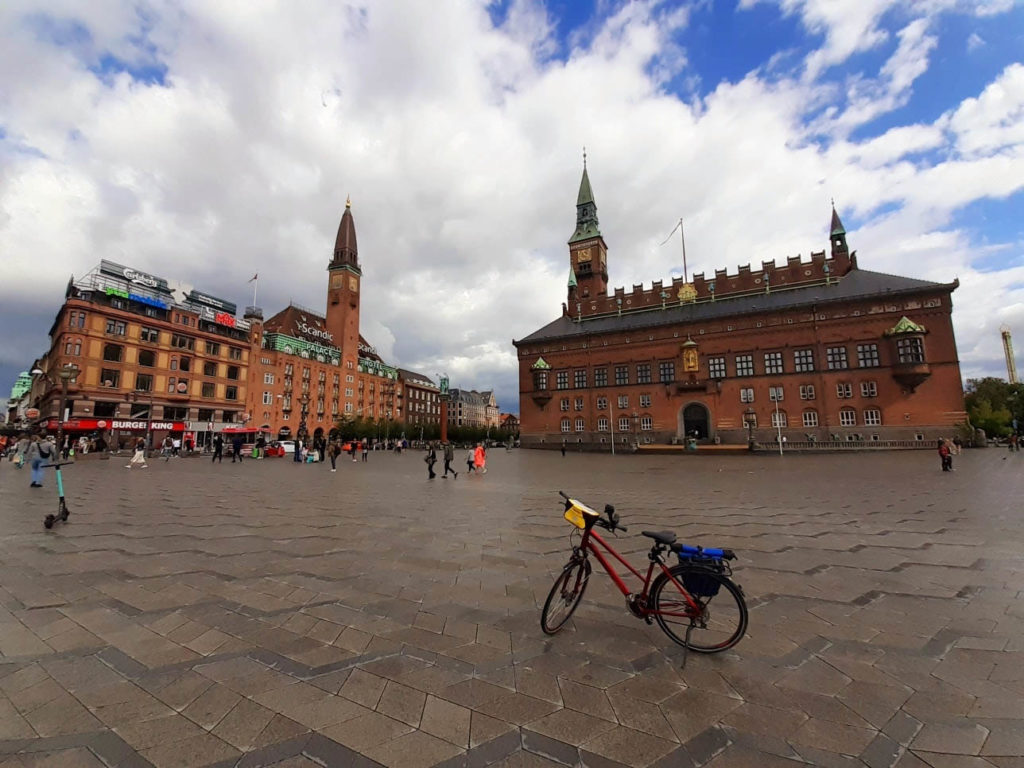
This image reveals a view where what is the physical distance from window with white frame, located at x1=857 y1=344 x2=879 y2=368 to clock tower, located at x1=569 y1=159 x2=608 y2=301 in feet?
107

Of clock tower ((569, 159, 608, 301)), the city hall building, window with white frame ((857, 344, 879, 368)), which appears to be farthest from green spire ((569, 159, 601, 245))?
window with white frame ((857, 344, 879, 368))

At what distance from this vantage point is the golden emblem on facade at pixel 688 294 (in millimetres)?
56281

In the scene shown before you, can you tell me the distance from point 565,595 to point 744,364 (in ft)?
172

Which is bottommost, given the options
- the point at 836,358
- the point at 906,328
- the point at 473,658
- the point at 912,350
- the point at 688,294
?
the point at 473,658

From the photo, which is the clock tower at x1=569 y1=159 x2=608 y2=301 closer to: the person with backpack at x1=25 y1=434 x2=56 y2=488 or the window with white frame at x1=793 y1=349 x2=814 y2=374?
the window with white frame at x1=793 y1=349 x2=814 y2=374

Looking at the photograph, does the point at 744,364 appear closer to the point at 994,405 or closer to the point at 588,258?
the point at 588,258

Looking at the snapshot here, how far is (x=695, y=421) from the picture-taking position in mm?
52031

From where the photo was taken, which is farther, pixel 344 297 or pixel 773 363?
pixel 344 297

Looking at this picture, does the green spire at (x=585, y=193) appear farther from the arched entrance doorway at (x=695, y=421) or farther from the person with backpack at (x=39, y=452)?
the person with backpack at (x=39, y=452)

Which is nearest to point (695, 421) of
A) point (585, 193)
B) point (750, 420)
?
point (750, 420)

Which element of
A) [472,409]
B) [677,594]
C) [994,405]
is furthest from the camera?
[472,409]

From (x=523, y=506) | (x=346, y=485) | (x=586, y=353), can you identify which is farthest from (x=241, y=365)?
(x=523, y=506)

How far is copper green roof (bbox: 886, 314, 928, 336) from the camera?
41.2m

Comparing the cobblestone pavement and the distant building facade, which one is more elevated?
the distant building facade
